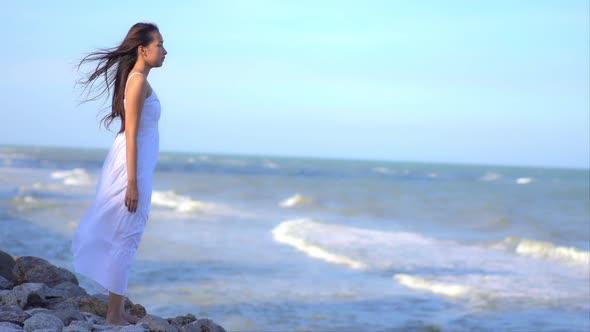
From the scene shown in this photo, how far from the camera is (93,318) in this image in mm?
4871

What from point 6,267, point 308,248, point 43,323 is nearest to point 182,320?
point 43,323

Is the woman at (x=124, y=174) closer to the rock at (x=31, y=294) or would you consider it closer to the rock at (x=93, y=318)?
the rock at (x=93, y=318)

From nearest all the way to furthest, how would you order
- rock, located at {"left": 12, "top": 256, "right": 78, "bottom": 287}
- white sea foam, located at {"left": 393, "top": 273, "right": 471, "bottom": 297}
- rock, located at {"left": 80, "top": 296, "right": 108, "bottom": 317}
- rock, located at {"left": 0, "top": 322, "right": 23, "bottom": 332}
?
1. rock, located at {"left": 0, "top": 322, "right": 23, "bottom": 332}
2. rock, located at {"left": 80, "top": 296, "right": 108, "bottom": 317}
3. rock, located at {"left": 12, "top": 256, "right": 78, "bottom": 287}
4. white sea foam, located at {"left": 393, "top": 273, "right": 471, "bottom": 297}

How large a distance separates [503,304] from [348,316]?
2.10 meters

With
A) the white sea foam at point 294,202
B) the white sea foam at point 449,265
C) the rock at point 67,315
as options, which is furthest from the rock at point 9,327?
the white sea foam at point 294,202

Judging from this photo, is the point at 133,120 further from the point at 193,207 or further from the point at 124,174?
the point at 193,207

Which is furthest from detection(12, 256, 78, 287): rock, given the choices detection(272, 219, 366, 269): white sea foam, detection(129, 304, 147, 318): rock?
detection(272, 219, 366, 269): white sea foam

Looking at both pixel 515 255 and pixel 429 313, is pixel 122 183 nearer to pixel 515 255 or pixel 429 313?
pixel 429 313

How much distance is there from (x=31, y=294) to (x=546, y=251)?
10.7m

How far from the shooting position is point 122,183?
4.31 metres

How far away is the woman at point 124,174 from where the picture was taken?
14.0 feet

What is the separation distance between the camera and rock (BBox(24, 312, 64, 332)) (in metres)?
4.23

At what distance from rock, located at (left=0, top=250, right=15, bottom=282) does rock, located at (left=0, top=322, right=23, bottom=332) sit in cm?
183

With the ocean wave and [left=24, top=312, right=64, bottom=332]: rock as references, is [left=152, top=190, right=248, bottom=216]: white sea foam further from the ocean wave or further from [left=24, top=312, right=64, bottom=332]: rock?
[left=24, top=312, right=64, bottom=332]: rock
